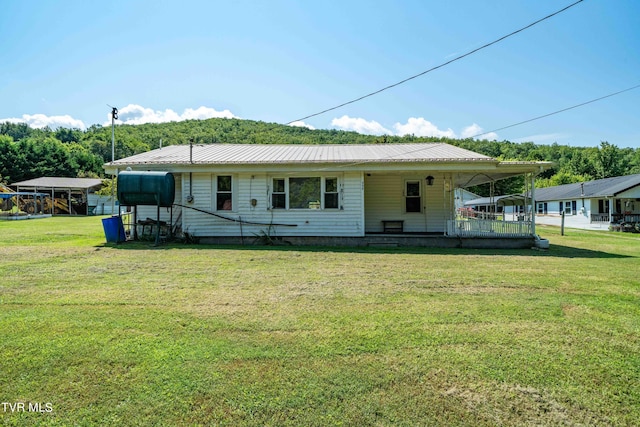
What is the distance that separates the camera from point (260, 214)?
12.5 metres

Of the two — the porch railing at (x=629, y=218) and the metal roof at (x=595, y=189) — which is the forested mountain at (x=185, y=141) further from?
the porch railing at (x=629, y=218)

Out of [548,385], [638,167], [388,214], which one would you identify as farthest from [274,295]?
[638,167]

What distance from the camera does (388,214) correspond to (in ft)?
46.2

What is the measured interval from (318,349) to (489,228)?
1060 cm

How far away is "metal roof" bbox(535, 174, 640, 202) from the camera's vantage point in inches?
966

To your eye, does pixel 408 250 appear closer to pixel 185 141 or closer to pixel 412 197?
pixel 412 197

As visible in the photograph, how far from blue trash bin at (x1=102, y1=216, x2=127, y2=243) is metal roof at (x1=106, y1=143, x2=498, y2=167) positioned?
2.12m

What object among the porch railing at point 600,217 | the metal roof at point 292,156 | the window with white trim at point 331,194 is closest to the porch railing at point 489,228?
the metal roof at point 292,156

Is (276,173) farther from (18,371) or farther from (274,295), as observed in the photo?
(18,371)

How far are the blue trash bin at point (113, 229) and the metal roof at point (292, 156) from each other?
212 centimetres

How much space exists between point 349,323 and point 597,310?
3357 mm

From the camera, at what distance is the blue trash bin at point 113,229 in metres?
11.7

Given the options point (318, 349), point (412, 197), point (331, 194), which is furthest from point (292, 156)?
point (318, 349)

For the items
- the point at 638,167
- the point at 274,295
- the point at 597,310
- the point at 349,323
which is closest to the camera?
the point at 349,323
